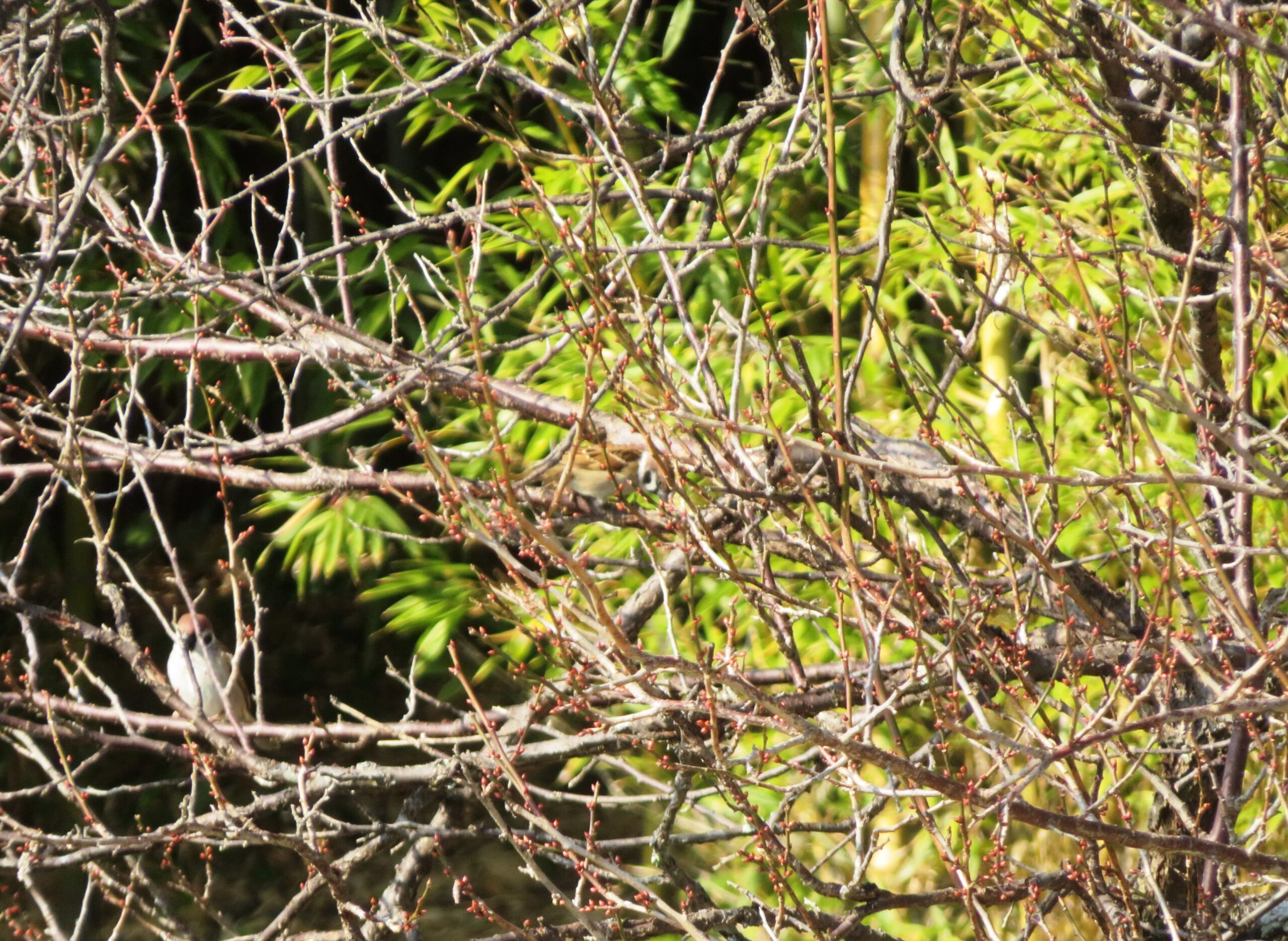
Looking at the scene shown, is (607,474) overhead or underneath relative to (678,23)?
underneath

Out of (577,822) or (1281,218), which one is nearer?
(1281,218)

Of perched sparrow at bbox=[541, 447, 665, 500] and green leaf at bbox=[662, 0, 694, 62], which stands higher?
green leaf at bbox=[662, 0, 694, 62]

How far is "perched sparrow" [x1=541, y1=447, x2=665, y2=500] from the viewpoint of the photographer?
1.95m

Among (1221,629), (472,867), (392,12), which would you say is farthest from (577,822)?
(1221,629)

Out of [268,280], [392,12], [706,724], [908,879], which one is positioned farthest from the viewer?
[392,12]

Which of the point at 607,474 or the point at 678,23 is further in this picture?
the point at 678,23

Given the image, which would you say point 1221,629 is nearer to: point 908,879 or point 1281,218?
point 1281,218

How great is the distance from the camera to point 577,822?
19.4 feet

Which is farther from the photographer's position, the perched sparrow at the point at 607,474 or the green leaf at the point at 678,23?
the green leaf at the point at 678,23

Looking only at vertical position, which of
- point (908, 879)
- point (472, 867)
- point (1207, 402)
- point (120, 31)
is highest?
point (1207, 402)

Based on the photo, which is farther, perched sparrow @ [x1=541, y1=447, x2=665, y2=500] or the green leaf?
the green leaf

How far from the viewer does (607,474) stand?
2373 millimetres

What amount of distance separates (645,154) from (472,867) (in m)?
3.45

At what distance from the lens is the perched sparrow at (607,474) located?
1947 mm
